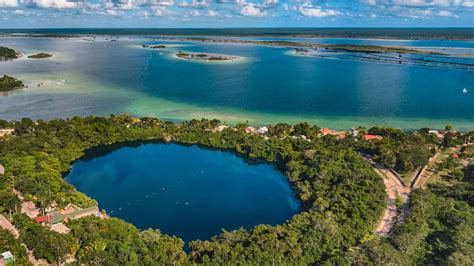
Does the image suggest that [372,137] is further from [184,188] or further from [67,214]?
[67,214]

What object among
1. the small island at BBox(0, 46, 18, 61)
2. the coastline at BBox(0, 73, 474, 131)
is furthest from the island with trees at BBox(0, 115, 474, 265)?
the small island at BBox(0, 46, 18, 61)

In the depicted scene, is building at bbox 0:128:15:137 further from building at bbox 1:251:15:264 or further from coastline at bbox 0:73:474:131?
building at bbox 1:251:15:264

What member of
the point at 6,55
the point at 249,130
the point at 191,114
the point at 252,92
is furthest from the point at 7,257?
the point at 6,55

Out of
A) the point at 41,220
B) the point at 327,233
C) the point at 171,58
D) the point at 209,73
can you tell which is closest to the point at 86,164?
the point at 41,220

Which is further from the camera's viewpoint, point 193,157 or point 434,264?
point 193,157

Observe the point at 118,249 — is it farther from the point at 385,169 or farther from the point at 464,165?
the point at 464,165

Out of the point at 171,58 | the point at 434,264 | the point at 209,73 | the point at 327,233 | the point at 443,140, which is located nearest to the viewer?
the point at 434,264
